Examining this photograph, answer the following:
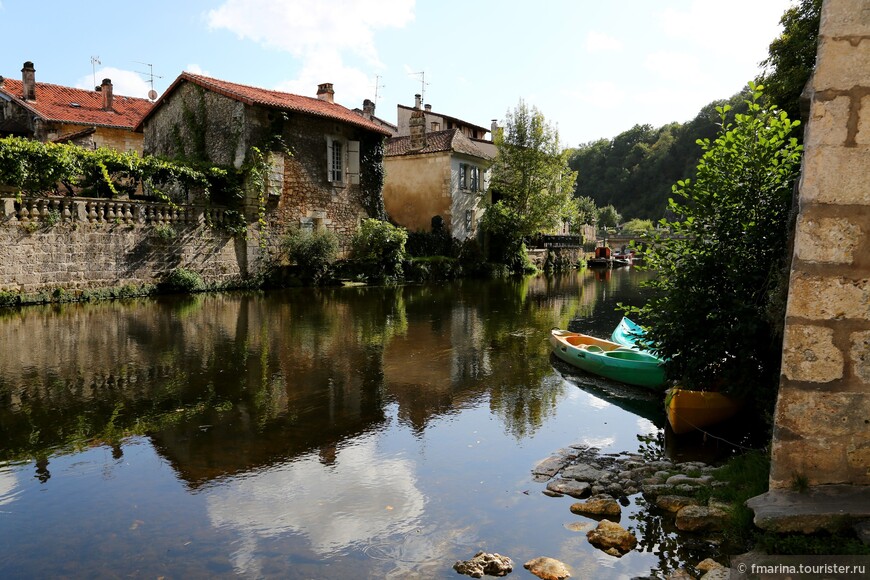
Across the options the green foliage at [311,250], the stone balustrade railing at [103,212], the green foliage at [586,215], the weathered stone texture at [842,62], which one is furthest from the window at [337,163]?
the green foliage at [586,215]

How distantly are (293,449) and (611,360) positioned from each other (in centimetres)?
544

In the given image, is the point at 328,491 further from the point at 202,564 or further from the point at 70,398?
the point at 70,398

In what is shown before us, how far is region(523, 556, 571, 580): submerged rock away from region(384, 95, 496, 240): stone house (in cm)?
2905

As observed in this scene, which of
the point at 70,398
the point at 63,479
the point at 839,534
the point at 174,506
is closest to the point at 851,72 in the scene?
the point at 839,534

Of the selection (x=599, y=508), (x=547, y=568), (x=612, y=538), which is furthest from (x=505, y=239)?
(x=547, y=568)

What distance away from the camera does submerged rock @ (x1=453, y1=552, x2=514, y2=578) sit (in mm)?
4379

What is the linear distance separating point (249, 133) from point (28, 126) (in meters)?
14.1

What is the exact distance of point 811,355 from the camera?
3.67 meters

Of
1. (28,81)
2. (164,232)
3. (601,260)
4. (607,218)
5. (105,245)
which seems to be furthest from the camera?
(607,218)

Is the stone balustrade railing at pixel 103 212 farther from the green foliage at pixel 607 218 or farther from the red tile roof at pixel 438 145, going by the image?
the green foliage at pixel 607 218

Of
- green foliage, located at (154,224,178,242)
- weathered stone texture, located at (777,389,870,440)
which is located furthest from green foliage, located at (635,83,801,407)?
green foliage, located at (154,224,178,242)

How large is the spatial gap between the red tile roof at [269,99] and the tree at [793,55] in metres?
15.6

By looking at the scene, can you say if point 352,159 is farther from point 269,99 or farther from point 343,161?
point 269,99

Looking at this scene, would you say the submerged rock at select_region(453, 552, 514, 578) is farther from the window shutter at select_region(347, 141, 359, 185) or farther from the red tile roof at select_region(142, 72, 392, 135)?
the window shutter at select_region(347, 141, 359, 185)
